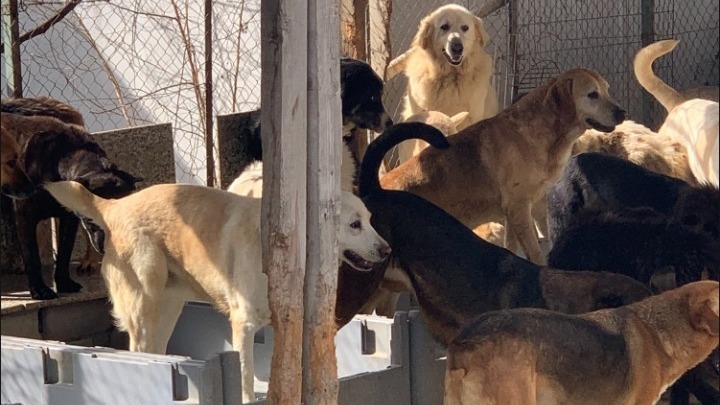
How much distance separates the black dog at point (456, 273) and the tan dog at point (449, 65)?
2957 millimetres

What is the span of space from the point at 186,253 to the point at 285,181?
65.7 inches

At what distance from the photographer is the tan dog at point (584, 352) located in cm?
418

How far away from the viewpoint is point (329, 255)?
4398mm

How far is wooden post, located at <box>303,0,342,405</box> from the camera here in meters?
4.34

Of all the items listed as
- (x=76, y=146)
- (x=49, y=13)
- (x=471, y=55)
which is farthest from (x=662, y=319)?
(x=49, y=13)

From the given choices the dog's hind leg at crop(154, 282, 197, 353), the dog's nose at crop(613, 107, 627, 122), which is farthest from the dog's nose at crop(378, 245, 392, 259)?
the dog's nose at crop(613, 107, 627, 122)

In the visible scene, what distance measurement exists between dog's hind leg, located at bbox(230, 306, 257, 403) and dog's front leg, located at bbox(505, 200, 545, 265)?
7.74 ft

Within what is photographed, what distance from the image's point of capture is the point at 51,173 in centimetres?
640

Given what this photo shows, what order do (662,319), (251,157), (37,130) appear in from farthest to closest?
(251,157) < (37,130) < (662,319)

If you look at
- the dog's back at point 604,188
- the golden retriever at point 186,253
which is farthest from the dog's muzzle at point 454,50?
the golden retriever at point 186,253

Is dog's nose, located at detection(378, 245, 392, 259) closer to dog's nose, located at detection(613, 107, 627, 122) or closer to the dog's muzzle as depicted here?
dog's nose, located at detection(613, 107, 627, 122)

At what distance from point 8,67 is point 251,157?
191 centimetres

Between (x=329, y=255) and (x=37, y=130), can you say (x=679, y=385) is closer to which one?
(x=329, y=255)

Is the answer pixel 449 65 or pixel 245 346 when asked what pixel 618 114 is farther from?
pixel 245 346
